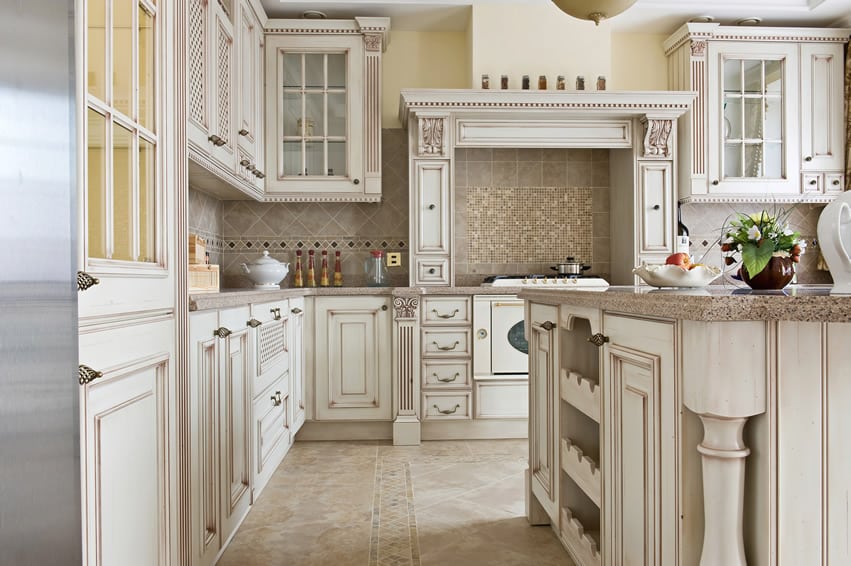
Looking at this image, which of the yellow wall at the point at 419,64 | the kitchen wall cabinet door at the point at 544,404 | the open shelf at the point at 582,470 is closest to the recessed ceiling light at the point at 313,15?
the yellow wall at the point at 419,64

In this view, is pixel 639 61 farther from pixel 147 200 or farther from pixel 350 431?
pixel 147 200

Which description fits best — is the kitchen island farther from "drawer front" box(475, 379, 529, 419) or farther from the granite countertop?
"drawer front" box(475, 379, 529, 419)

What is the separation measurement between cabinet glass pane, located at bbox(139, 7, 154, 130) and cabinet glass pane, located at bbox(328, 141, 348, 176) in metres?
2.37

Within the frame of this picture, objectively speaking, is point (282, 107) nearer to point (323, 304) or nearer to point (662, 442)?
point (323, 304)

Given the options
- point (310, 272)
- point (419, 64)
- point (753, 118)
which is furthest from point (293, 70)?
point (753, 118)

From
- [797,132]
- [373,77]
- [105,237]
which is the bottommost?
[105,237]

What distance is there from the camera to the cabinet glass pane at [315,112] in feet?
12.6

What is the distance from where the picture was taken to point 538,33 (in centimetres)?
389

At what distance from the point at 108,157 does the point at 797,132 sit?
427 cm

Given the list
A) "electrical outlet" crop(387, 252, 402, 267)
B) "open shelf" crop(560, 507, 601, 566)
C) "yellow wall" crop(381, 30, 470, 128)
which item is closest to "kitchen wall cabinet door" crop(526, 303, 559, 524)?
"open shelf" crop(560, 507, 601, 566)

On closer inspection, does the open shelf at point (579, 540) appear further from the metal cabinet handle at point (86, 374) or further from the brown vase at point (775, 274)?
the metal cabinet handle at point (86, 374)

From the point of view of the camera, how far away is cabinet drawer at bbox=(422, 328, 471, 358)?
3.56m

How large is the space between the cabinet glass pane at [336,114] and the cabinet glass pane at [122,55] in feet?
8.23

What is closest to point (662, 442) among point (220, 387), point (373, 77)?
point (220, 387)
